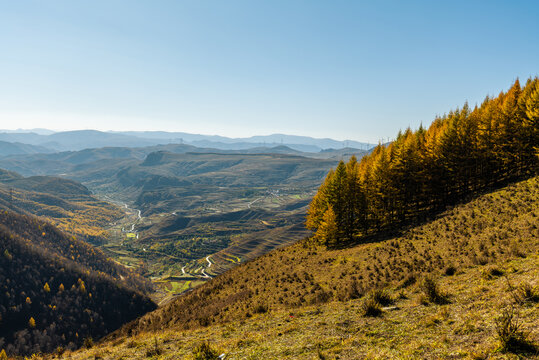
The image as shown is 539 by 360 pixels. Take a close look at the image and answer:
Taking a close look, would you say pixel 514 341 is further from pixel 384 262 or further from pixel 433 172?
pixel 433 172

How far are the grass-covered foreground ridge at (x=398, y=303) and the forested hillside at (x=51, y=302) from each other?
8532 centimetres

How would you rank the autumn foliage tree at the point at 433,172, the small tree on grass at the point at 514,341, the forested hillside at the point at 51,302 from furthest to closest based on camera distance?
the forested hillside at the point at 51,302 < the autumn foliage tree at the point at 433,172 < the small tree on grass at the point at 514,341

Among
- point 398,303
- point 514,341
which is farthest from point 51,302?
point 514,341

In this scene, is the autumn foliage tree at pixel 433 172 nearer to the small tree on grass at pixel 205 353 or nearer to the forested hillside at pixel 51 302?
the small tree on grass at pixel 205 353

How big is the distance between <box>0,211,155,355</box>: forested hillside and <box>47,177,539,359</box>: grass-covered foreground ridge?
85321 mm

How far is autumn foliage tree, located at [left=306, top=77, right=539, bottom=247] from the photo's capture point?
1956 inches

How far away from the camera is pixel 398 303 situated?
18641 millimetres

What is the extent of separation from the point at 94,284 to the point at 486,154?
163 metres

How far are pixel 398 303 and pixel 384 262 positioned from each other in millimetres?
13974

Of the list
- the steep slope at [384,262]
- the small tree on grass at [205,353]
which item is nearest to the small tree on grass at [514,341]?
the steep slope at [384,262]

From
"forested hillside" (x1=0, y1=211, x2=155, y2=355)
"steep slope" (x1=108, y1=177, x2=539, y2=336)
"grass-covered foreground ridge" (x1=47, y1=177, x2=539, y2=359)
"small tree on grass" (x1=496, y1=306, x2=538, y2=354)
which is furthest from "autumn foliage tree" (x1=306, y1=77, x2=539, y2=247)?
"forested hillside" (x1=0, y1=211, x2=155, y2=355)

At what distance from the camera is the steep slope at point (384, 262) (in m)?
24.4

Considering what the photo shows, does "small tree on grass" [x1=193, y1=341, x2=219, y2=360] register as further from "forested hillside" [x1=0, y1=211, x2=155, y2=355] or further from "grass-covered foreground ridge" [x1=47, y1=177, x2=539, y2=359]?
"forested hillside" [x1=0, y1=211, x2=155, y2=355]

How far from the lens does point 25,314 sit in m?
102
